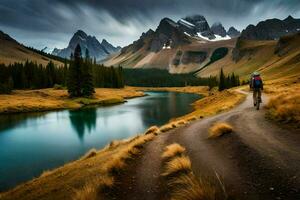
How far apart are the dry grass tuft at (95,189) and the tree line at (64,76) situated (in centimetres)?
10885

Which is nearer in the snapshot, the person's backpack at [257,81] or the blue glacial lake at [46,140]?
the person's backpack at [257,81]

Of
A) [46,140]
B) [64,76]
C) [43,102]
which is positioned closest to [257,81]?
[46,140]

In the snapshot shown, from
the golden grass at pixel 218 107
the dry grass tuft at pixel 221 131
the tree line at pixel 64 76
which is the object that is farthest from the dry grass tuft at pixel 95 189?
the tree line at pixel 64 76

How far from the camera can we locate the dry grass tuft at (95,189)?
9.58m

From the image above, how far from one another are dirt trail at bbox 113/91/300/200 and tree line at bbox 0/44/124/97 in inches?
4141

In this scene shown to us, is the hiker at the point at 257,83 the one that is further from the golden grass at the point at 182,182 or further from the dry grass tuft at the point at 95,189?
the dry grass tuft at the point at 95,189

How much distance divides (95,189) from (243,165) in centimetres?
568

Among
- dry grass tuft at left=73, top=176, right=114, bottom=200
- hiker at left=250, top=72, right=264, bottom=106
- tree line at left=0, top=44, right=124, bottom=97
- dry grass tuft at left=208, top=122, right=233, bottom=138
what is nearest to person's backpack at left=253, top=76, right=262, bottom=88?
hiker at left=250, top=72, right=264, bottom=106

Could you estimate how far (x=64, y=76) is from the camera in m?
165

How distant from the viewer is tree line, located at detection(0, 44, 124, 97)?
11712cm

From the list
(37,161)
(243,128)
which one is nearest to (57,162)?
(37,161)

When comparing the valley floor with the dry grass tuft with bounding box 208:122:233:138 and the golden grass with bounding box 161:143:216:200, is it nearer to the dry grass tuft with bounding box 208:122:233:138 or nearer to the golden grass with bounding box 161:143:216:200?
the golden grass with bounding box 161:143:216:200

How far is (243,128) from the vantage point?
1741 cm

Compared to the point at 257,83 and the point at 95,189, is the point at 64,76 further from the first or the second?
the point at 95,189
